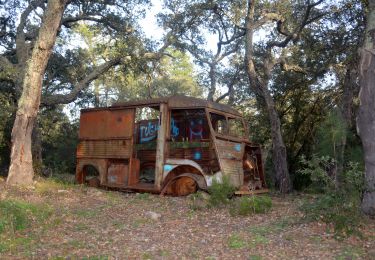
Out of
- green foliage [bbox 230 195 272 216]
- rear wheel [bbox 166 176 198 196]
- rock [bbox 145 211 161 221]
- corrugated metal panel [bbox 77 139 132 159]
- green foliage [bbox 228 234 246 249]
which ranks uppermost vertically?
corrugated metal panel [bbox 77 139 132 159]

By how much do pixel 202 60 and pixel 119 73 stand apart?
5.72 metres

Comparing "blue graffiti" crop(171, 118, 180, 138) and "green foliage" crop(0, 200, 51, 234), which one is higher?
"blue graffiti" crop(171, 118, 180, 138)

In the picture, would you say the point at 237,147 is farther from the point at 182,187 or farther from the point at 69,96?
the point at 69,96

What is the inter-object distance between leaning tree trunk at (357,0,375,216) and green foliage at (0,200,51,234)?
558 cm

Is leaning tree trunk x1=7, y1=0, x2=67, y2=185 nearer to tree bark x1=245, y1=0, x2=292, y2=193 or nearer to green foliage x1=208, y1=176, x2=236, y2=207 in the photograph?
green foliage x1=208, y1=176, x2=236, y2=207

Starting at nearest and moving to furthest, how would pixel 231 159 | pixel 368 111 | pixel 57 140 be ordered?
1. pixel 368 111
2. pixel 231 159
3. pixel 57 140

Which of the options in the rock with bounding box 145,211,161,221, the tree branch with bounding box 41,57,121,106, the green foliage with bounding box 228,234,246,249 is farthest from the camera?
the tree branch with bounding box 41,57,121,106

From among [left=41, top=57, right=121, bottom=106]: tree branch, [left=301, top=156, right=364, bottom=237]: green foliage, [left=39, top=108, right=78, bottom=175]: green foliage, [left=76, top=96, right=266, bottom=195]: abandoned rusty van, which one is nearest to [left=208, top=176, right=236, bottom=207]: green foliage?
[left=76, top=96, right=266, bottom=195]: abandoned rusty van

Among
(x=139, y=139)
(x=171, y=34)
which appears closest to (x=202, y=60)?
(x=171, y=34)

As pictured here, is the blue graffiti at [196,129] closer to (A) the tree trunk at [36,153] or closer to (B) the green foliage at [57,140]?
(A) the tree trunk at [36,153]

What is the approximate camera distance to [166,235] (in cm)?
658

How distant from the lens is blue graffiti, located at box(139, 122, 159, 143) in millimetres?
11828

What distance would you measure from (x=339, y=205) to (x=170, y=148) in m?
5.29

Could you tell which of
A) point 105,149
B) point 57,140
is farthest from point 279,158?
point 57,140
